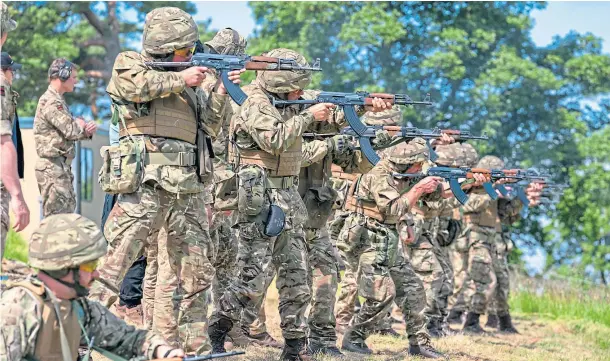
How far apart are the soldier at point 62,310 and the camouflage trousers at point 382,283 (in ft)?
14.7

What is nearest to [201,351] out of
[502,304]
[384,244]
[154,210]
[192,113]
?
[154,210]

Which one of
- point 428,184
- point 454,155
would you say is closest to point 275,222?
point 428,184

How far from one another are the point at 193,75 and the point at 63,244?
2.33 m

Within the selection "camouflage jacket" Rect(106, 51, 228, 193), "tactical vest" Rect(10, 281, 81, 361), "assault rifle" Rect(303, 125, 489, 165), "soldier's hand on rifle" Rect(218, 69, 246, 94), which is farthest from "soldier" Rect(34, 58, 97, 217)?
"tactical vest" Rect(10, 281, 81, 361)

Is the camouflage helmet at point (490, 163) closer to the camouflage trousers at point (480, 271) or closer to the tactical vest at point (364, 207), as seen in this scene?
the camouflage trousers at point (480, 271)

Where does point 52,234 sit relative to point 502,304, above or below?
above

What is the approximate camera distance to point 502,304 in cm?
1384

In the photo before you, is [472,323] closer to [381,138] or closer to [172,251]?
[381,138]

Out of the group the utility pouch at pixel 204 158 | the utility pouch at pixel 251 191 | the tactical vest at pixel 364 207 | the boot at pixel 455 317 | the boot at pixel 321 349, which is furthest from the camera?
the boot at pixel 455 317

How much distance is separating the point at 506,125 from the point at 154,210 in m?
21.4

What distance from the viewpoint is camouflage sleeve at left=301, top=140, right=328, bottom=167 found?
966 cm

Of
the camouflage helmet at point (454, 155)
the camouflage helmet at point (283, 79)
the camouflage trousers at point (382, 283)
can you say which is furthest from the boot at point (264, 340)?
the camouflage helmet at point (454, 155)

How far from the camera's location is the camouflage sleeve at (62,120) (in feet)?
36.7

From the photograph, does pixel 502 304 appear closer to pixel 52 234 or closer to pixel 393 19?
pixel 52 234
